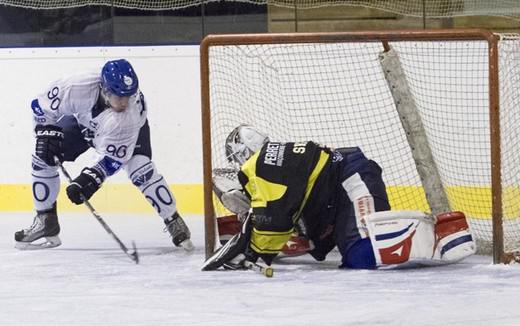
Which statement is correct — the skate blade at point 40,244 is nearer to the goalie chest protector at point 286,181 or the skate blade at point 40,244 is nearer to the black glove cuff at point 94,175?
the black glove cuff at point 94,175

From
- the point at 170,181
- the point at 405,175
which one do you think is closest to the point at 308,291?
the point at 405,175

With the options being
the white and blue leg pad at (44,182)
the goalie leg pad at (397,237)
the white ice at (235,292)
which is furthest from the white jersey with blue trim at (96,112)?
the goalie leg pad at (397,237)

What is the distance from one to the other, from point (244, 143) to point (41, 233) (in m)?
1.24

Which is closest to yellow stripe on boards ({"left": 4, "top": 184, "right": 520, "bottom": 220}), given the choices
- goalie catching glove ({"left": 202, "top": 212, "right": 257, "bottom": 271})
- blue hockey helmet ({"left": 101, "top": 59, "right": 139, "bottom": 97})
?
goalie catching glove ({"left": 202, "top": 212, "right": 257, "bottom": 271})

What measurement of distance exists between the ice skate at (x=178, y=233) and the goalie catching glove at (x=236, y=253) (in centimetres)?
68

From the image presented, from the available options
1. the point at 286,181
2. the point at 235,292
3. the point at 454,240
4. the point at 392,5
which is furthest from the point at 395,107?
the point at 235,292

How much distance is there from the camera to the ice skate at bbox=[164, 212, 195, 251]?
6.11 m

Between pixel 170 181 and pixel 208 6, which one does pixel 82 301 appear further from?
pixel 208 6

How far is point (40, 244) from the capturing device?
6297 millimetres

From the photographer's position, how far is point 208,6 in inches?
302

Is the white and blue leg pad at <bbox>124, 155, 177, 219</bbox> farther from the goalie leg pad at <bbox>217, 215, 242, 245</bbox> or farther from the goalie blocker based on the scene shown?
the goalie blocker

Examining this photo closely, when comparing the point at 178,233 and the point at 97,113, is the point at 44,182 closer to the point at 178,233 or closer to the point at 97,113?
the point at 97,113

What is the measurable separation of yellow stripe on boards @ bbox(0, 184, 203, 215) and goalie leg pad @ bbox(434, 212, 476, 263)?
2137mm

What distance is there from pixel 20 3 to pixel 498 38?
11.3ft
